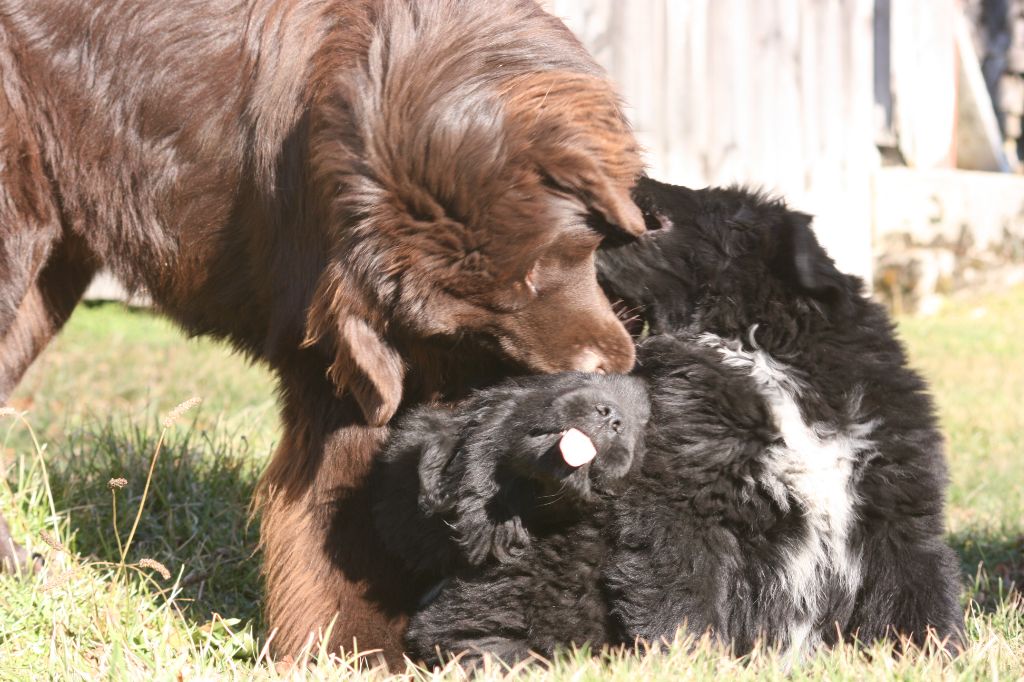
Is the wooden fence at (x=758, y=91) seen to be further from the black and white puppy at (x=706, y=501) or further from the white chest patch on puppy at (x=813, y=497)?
the white chest patch on puppy at (x=813, y=497)

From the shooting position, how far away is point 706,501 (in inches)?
109

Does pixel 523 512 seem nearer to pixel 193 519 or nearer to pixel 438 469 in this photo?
pixel 438 469

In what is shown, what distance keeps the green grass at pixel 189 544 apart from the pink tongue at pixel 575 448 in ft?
1.39

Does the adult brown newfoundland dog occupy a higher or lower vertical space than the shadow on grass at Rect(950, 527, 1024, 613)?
higher

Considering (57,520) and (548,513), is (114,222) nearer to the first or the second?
(57,520)

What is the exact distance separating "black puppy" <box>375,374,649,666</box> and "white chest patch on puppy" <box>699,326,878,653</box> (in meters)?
0.34

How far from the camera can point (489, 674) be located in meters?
2.59

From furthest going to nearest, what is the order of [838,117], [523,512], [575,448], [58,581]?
[838,117], [58,581], [523,512], [575,448]

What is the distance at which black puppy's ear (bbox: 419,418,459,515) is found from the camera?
2783 mm

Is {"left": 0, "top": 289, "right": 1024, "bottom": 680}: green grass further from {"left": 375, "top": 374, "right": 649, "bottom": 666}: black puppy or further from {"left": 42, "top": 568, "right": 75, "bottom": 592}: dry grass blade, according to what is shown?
{"left": 375, "top": 374, "right": 649, "bottom": 666}: black puppy

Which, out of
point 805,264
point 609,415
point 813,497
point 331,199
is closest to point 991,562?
point 813,497

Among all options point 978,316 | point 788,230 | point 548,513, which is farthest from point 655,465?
point 978,316

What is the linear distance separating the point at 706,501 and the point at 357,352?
888mm

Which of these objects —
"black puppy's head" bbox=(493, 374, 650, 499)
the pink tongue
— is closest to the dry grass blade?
"black puppy's head" bbox=(493, 374, 650, 499)
